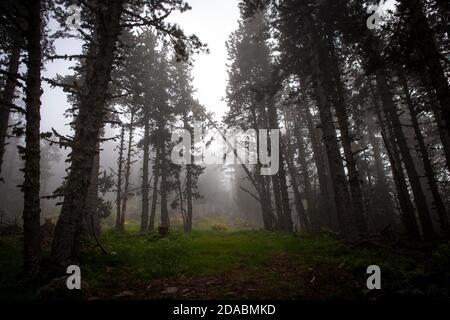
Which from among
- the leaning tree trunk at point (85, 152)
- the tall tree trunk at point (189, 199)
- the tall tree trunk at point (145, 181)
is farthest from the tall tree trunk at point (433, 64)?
Result: the tall tree trunk at point (189, 199)

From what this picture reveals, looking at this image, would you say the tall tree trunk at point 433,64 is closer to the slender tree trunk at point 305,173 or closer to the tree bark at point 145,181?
the slender tree trunk at point 305,173

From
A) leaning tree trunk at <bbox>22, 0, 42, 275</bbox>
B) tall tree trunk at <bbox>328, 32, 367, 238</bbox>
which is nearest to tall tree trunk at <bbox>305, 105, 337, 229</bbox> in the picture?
tall tree trunk at <bbox>328, 32, 367, 238</bbox>

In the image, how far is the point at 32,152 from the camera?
288 inches

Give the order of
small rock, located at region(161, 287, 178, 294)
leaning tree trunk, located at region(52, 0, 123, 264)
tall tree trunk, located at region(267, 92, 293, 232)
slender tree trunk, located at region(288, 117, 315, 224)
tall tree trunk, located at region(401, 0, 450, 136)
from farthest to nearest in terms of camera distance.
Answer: slender tree trunk, located at region(288, 117, 315, 224) < tall tree trunk, located at region(267, 92, 293, 232) < tall tree trunk, located at region(401, 0, 450, 136) < leaning tree trunk, located at region(52, 0, 123, 264) < small rock, located at region(161, 287, 178, 294)

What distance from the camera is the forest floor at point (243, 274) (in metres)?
5.57

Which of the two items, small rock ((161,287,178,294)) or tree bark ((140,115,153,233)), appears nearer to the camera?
small rock ((161,287,178,294))

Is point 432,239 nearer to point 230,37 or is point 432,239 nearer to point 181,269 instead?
point 181,269

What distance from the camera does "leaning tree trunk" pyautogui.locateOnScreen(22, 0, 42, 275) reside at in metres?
6.92

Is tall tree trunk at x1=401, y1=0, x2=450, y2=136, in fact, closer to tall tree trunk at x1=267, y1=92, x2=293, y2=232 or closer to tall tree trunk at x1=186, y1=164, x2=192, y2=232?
tall tree trunk at x1=267, y1=92, x2=293, y2=232

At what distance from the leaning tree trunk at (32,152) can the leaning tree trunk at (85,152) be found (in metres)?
0.49

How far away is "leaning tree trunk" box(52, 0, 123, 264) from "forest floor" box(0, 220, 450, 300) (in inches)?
31.7

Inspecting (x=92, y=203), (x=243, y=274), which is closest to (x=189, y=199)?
(x=92, y=203)
